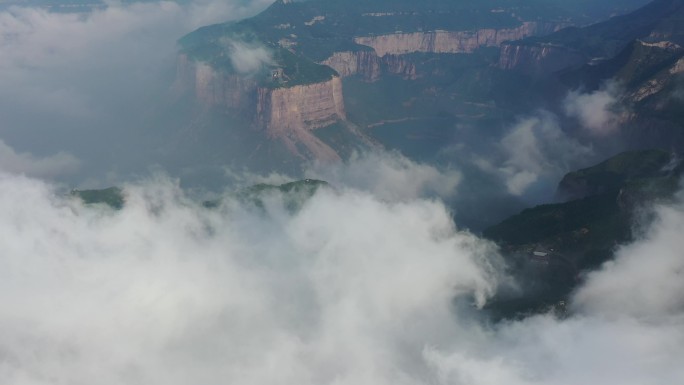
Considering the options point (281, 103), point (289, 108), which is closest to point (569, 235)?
point (281, 103)

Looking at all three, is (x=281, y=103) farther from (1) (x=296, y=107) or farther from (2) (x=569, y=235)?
(2) (x=569, y=235)

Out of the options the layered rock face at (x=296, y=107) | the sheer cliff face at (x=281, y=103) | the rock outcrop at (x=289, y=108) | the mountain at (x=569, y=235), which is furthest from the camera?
the sheer cliff face at (x=281, y=103)

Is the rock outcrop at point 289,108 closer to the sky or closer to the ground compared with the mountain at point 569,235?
closer to the sky

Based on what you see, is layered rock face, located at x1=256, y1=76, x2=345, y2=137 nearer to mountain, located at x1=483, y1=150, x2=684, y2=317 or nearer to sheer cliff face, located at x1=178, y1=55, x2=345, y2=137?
sheer cliff face, located at x1=178, y1=55, x2=345, y2=137

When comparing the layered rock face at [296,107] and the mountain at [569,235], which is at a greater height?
the layered rock face at [296,107]

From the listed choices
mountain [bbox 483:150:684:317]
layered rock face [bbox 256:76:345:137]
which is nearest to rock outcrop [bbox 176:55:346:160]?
layered rock face [bbox 256:76:345:137]

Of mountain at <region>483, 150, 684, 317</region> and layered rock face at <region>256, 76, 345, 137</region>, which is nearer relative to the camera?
mountain at <region>483, 150, 684, 317</region>

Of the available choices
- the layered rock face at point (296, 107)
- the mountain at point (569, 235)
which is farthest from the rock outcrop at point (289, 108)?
the mountain at point (569, 235)

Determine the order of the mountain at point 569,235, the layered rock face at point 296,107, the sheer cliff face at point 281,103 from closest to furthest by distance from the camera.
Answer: the mountain at point 569,235 → the layered rock face at point 296,107 → the sheer cliff face at point 281,103

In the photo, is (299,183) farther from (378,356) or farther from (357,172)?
(378,356)

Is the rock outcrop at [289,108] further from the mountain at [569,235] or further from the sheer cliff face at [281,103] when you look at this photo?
the mountain at [569,235]

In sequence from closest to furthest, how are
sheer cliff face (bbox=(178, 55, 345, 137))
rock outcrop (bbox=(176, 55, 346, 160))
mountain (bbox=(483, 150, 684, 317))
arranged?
mountain (bbox=(483, 150, 684, 317))
rock outcrop (bbox=(176, 55, 346, 160))
sheer cliff face (bbox=(178, 55, 345, 137))

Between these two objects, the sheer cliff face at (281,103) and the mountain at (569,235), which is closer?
the mountain at (569,235)
